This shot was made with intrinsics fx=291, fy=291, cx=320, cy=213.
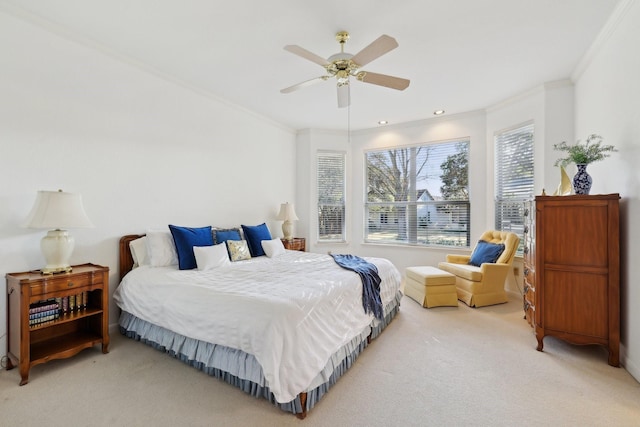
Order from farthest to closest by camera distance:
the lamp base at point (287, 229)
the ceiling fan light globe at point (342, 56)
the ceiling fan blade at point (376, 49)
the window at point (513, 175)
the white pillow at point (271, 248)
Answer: the lamp base at point (287, 229) < the window at point (513, 175) < the white pillow at point (271, 248) < the ceiling fan light globe at point (342, 56) < the ceiling fan blade at point (376, 49)

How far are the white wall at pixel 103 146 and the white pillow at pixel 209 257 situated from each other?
762 mm

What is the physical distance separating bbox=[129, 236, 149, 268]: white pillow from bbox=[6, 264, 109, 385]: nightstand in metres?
0.38

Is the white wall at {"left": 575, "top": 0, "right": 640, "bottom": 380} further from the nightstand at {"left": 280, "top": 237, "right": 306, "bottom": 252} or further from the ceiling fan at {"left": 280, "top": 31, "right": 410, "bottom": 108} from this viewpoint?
the nightstand at {"left": 280, "top": 237, "right": 306, "bottom": 252}

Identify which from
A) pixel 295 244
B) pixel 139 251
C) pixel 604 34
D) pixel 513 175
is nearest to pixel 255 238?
pixel 295 244

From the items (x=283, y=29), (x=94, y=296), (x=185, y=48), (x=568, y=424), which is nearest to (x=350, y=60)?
(x=283, y=29)

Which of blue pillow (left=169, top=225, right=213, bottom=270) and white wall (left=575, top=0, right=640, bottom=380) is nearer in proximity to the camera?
white wall (left=575, top=0, right=640, bottom=380)

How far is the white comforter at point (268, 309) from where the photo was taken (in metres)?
1.79

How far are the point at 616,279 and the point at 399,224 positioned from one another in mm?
3308

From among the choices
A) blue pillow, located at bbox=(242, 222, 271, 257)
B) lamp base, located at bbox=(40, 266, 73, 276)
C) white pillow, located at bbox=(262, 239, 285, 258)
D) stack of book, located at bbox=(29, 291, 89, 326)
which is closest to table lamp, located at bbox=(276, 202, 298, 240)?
blue pillow, located at bbox=(242, 222, 271, 257)

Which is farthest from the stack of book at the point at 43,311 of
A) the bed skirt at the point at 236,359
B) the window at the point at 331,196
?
the window at the point at 331,196

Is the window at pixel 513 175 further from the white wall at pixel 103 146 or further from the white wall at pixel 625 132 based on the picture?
the white wall at pixel 103 146

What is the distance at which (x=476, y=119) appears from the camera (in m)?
4.79

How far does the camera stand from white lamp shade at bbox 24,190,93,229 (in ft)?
7.35

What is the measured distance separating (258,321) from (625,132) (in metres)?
3.29
